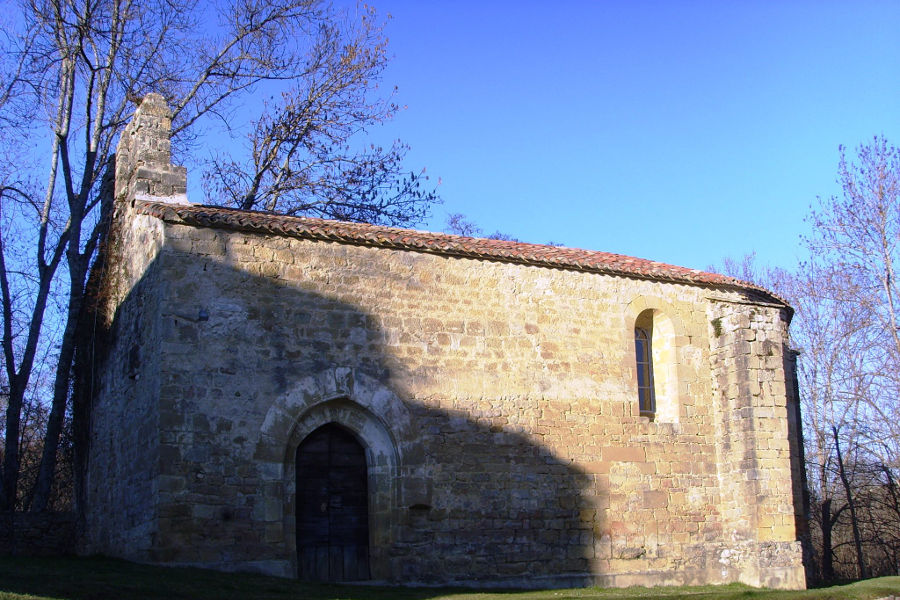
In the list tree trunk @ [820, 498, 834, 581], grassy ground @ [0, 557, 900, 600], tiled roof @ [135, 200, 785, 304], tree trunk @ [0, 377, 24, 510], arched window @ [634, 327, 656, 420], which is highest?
tiled roof @ [135, 200, 785, 304]

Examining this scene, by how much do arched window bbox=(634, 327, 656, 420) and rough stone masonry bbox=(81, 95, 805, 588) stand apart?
0.16ft

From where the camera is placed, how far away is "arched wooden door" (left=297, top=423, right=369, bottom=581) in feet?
43.5

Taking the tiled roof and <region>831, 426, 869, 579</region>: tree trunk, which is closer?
the tiled roof

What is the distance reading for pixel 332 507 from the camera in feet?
44.5

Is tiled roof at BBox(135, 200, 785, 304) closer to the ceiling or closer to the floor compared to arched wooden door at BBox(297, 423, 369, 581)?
closer to the ceiling

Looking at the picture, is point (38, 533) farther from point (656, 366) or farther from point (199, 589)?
point (656, 366)

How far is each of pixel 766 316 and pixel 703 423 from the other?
7.31 feet

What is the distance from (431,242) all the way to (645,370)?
474 centimetres

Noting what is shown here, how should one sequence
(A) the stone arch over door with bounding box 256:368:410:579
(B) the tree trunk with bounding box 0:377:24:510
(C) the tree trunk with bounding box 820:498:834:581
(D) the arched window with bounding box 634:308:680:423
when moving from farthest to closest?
(C) the tree trunk with bounding box 820:498:834:581 → (B) the tree trunk with bounding box 0:377:24:510 → (D) the arched window with bounding box 634:308:680:423 → (A) the stone arch over door with bounding box 256:368:410:579

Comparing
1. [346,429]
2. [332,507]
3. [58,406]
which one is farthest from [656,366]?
[58,406]

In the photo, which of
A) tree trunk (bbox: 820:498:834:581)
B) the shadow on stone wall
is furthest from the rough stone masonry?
tree trunk (bbox: 820:498:834:581)

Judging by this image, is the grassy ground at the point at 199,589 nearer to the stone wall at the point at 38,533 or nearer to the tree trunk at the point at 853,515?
the stone wall at the point at 38,533

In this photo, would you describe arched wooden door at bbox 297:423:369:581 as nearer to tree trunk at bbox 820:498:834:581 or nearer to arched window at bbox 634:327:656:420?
arched window at bbox 634:327:656:420

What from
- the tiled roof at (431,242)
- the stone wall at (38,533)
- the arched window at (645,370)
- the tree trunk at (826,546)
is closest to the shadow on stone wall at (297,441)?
the tiled roof at (431,242)
